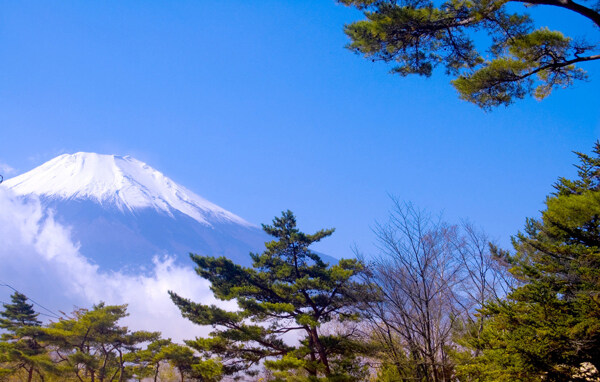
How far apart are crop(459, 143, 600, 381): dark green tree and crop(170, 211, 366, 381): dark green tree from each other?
512 centimetres

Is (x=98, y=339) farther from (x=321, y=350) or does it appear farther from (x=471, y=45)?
(x=471, y=45)

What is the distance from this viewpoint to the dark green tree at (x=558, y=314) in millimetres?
7008

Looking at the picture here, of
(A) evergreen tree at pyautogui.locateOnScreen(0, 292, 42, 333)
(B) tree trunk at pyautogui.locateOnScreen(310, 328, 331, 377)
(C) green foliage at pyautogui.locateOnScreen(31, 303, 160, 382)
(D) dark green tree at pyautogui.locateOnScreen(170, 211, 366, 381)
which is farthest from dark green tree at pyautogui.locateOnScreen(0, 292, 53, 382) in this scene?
(B) tree trunk at pyautogui.locateOnScreen(310, 328, 331, 377)

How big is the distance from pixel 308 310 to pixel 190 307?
4669 mm

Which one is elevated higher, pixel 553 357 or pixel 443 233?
pixel 443 233

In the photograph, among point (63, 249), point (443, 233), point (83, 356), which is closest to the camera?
point (443, 233)

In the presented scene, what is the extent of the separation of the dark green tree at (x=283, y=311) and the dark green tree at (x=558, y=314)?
16.8 feet

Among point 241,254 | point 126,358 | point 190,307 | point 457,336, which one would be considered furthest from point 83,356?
point 241,254

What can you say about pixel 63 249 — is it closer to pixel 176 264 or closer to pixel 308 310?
pixel 176 264

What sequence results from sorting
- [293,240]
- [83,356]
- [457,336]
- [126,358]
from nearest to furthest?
[457,336] < [293,240] < [83,356] < [126,358]

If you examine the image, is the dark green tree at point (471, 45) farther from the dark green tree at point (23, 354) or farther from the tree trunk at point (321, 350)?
the dark green tree at point (23, 354)

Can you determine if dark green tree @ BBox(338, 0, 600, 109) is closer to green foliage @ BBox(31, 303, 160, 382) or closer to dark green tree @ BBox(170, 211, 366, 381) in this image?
dark green tree @ BBox(170, 211, 366, 381)

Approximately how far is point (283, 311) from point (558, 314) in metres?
8.64

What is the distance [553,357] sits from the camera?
23.8 feet
